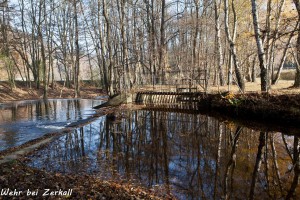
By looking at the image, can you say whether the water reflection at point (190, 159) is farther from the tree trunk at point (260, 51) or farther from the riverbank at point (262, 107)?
the tree trunk at point (260, 51)

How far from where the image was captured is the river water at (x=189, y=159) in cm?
537

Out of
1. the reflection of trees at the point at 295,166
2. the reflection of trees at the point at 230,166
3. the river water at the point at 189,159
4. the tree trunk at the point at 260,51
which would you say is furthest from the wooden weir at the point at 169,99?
the reflection of trees at the point at 295,166

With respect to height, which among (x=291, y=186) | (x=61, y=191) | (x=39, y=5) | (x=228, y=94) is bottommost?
(x=291, y=186)

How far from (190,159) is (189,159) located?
29 millimetres

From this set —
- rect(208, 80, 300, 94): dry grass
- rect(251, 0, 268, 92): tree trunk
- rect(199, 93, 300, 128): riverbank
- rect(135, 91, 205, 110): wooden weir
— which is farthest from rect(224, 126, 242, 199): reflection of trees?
rect(135, 91, 205, 110): wooden weir

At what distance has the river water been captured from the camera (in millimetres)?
5375

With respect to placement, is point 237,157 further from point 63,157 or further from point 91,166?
point 63,157

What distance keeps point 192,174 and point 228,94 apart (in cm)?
1003

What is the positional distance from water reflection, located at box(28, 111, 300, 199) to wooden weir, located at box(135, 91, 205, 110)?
23.3 ft

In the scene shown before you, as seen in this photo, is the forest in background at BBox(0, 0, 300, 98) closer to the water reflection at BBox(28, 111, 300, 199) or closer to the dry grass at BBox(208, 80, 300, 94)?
the dry grass at BBox(208, 80, 300, 94)

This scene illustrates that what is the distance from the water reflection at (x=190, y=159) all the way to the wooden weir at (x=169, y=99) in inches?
280

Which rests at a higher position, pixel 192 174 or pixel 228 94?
pixel 228 94

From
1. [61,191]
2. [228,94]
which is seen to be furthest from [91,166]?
[228,94]

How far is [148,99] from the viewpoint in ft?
69.9
